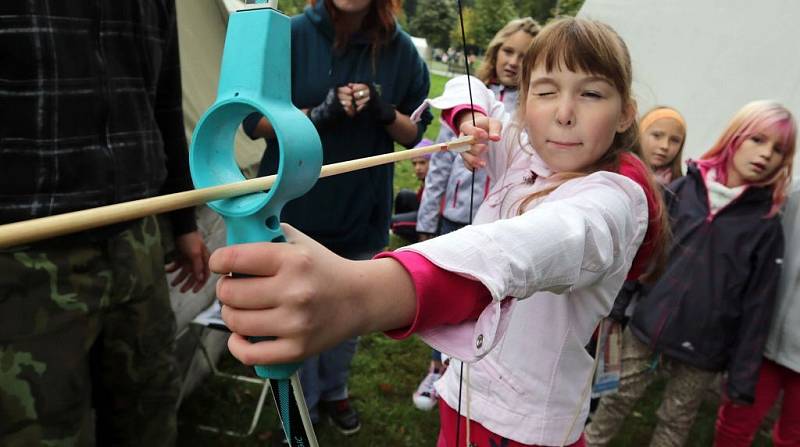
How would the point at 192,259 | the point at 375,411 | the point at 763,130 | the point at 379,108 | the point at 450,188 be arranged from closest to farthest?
the point at 192,259, the point at 379,108, the point at 763,130, the point at 375,411, the point at 450,188

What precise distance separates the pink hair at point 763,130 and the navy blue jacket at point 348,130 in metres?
1.30

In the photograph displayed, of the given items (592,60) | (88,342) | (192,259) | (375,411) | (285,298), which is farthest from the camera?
(375,411)

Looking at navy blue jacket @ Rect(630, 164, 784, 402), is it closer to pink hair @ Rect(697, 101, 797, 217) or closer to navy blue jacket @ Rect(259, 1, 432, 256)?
pink hair @ Rect(697, 101, 797, 217)

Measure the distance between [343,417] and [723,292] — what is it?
1.64 metres

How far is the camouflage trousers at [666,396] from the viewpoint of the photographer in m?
2.17

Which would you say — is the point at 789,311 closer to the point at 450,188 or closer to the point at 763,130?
the point at 763,130

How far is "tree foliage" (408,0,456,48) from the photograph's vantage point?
1.33 metres

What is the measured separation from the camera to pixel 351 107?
1644mm

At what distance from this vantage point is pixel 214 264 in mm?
445

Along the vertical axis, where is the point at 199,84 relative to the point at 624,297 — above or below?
above

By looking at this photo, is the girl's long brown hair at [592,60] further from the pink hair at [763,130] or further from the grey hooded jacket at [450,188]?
the pink hair at [763,130]

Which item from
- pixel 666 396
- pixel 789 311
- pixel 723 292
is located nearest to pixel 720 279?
pixel 723 292

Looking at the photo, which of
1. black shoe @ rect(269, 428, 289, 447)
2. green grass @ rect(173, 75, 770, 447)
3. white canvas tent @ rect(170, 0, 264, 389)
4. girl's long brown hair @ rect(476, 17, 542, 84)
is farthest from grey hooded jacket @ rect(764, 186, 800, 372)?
white canvas tent @ rect(170, 0, 264, 389)

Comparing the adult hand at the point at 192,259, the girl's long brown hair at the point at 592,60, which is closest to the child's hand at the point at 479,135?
the girl's long brown hair at the point at 592,60
